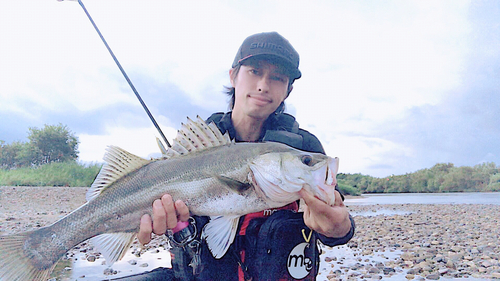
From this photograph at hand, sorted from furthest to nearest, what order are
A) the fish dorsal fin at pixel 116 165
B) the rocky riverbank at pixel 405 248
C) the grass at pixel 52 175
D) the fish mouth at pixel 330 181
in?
the grass at pixel 52 175
the rocky riverbank at pixel 405 248
the fish dorsal fin at pixel 116 165
the fish mouth at pixel 330 181

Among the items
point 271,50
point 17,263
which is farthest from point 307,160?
point 17,263

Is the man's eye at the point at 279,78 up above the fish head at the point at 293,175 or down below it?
above

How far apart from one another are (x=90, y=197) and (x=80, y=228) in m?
0.27

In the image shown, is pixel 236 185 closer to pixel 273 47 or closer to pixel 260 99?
pixel 260 99

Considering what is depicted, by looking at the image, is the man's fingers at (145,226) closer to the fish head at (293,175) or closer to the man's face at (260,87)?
the fish head at (293,175)

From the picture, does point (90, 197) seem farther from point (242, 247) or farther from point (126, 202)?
point (242, 247)

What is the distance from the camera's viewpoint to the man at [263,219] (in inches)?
103

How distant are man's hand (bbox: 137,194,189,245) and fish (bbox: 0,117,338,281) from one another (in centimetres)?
5

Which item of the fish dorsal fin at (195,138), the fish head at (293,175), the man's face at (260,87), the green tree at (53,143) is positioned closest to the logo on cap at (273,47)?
the man's face at (260,87)

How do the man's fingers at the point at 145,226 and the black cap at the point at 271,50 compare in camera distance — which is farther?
the black cap at the point at 271,50

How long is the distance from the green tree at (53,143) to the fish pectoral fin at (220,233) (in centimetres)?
2632

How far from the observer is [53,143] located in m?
26.6

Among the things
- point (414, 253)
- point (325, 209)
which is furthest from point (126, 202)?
point (414, 253)

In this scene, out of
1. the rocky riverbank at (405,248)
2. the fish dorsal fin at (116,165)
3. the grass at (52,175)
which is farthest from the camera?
the grass at (52,175)
